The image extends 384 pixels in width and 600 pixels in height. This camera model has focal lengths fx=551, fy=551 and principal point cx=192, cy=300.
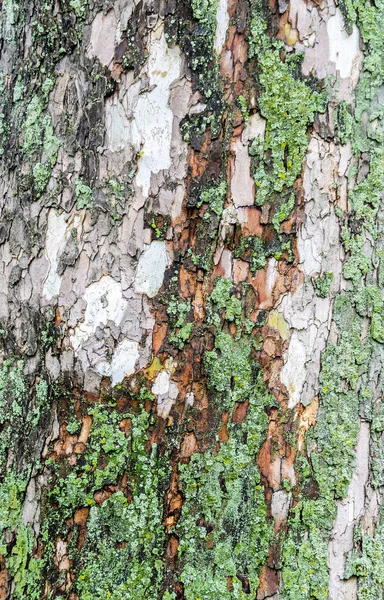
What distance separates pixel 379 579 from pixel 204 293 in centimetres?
83

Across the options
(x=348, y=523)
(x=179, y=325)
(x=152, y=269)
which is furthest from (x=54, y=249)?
(x=348, y=523)

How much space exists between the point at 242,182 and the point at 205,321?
36 cm

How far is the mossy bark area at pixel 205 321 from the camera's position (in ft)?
4.32

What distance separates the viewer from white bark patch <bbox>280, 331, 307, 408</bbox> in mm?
1349

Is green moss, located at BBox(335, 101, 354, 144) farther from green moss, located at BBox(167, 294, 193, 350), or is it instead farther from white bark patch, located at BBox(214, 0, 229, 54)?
green moss, located at BBox(167, 294, 193, 350)

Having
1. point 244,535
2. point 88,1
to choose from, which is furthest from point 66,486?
point 88,1

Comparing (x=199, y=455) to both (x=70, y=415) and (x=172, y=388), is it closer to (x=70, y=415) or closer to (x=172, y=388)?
(x=172, y=388)

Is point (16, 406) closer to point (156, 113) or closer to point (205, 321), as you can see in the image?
point (205, 321)

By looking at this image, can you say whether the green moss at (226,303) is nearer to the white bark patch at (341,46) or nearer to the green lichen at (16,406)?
the green lichen at (16,406)

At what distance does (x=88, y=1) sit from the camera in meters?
1.43

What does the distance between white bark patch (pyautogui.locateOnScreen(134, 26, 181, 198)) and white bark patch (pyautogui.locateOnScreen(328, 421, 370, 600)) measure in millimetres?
826

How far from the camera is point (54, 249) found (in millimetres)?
1422

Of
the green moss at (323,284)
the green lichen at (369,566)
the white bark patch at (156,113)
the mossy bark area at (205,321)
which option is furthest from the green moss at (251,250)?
the green lichen at (369,566)

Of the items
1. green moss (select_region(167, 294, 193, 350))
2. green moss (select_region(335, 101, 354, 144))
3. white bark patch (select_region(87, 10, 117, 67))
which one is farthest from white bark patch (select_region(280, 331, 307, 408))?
white bark patch (select_region(87, 10, 117, 67))
